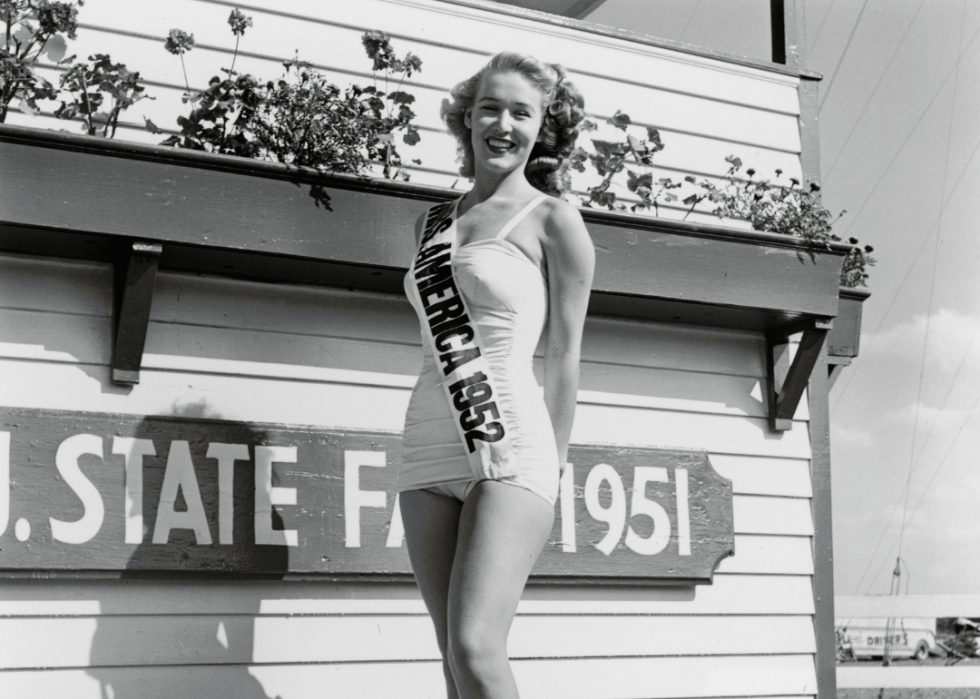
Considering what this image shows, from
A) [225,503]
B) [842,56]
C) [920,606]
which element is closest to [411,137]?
[225,503]

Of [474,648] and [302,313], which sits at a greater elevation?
[302,313]

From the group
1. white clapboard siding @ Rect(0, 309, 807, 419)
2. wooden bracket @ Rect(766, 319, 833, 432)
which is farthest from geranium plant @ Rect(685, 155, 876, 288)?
white clapboard siding @ Rect(0, 309, 807, 419)

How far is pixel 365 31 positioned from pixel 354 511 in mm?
1455

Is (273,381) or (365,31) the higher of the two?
(365,31)

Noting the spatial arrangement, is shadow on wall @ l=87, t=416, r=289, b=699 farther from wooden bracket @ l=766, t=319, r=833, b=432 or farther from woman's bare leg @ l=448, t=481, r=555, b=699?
wooden bracket @ l=766, t=319, r=833, b=432

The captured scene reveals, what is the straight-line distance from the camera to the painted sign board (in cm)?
277

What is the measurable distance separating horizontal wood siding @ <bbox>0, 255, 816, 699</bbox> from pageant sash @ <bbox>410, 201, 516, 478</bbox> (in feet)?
2.84

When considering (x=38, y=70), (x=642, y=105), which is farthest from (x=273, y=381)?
(x=642, y=105)

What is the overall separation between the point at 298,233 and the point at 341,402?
1.74 feet

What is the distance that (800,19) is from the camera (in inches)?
159

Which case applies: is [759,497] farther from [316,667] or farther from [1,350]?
[1,350]

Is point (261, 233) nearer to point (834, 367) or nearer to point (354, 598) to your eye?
point (354, 598)

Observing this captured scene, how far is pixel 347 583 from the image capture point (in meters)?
3.10

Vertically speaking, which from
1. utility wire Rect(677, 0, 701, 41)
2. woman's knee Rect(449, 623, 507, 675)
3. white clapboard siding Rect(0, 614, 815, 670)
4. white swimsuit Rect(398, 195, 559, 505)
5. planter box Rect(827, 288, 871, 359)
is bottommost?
white clapboard siding Rect(0, 614, 815, 670)
